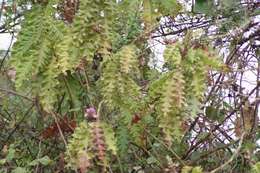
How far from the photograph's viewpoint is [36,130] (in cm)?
195

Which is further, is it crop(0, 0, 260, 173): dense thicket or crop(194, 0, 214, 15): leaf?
crop(194, 0, 214, 15): leaf

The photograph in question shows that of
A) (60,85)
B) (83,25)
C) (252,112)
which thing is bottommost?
(252,112)

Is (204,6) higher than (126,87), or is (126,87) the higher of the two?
(204,6)

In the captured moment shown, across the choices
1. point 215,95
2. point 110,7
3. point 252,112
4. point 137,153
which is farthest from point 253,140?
point 110,7

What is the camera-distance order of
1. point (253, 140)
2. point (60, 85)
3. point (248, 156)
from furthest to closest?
point (253, 140) < point (248, 156) < point (60, 85)

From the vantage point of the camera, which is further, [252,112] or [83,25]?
[252,112]

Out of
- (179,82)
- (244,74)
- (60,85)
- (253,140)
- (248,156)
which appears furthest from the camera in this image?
(244,74)

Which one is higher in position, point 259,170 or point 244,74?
point 244,74

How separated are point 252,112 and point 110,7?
2.79 feet

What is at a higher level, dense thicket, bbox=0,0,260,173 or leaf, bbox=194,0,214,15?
leaf, bbox=194,0,214,15

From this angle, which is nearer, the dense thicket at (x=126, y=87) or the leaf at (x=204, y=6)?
the dense thicket at (x=126, y=87)

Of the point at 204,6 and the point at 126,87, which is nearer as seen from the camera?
the point at 126,87

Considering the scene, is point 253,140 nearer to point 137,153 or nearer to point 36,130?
point 137,153

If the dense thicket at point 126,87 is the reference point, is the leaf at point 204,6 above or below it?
above
